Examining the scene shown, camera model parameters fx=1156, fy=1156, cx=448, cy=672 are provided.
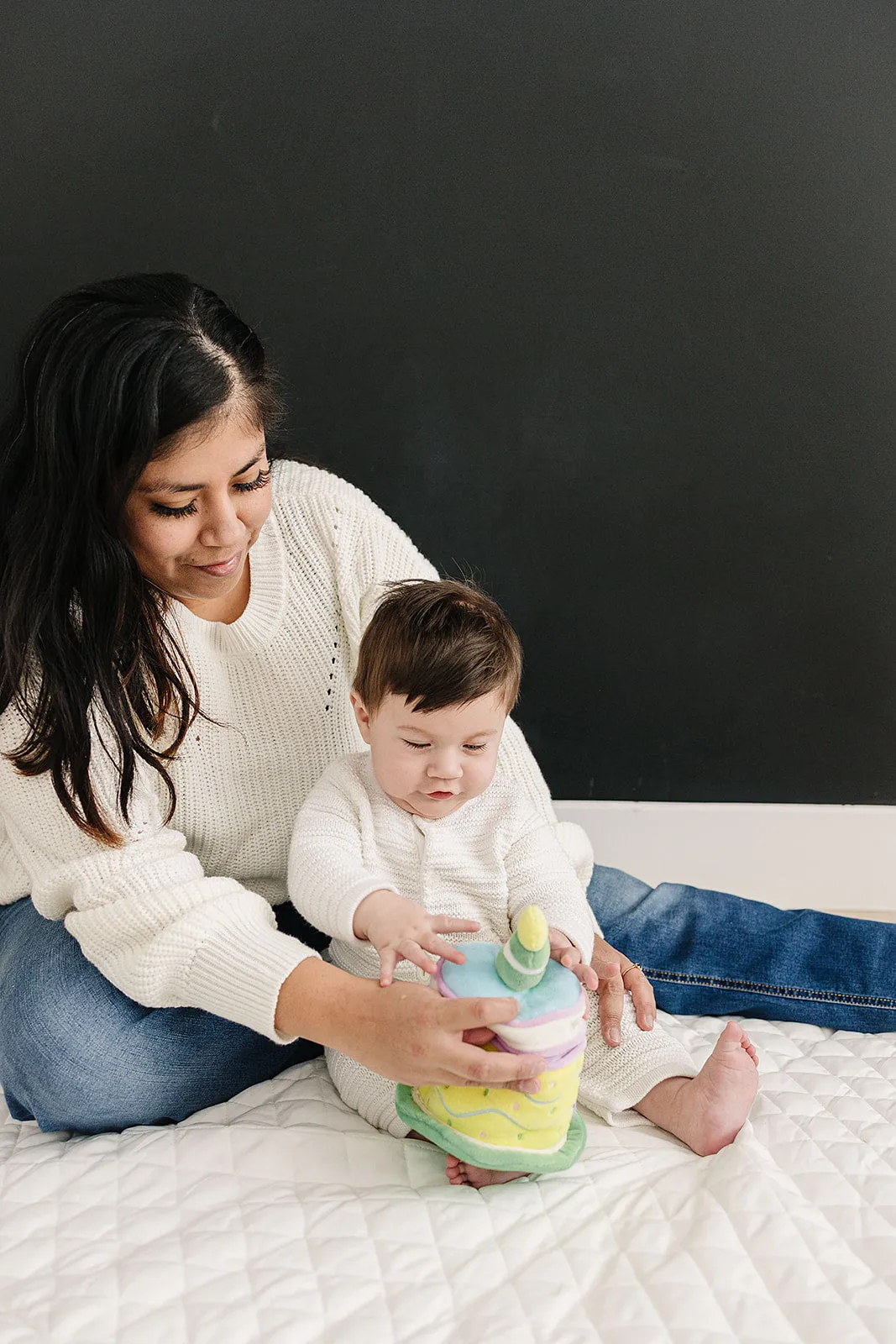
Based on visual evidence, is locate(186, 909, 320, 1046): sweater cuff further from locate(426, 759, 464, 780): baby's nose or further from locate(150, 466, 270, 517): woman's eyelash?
locate(150, 466, 270, 517): woman's eyelash

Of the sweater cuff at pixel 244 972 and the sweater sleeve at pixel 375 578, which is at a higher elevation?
the sweater sleeve at pixel 375 578

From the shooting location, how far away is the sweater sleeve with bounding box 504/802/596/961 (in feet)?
3.99

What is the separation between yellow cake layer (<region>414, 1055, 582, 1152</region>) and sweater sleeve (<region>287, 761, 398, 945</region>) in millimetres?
191

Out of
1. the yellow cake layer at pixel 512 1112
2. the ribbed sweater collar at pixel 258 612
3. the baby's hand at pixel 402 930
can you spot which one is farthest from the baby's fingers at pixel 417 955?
the ribbed sweater collar at pixel 258 612

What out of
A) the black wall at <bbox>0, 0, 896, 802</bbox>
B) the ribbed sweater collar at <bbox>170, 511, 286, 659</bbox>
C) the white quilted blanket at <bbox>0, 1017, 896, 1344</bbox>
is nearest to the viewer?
the white quilted blanket at <bbox>0, 1017, 896, 1344</bbox>

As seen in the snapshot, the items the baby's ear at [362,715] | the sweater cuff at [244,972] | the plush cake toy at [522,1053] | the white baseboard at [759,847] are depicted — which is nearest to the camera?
the plush cake toy at [522,1053]

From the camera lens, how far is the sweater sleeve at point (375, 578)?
1.44 meters

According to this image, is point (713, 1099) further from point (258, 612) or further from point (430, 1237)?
point (258, 612)

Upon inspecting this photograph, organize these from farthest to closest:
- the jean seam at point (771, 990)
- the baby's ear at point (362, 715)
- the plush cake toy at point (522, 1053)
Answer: the jean seam at point (771, 990) → the baby's ear at point (362, 715) → the plush cake toy at point (522, 1053)

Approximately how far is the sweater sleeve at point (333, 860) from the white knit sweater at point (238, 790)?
0.15ft

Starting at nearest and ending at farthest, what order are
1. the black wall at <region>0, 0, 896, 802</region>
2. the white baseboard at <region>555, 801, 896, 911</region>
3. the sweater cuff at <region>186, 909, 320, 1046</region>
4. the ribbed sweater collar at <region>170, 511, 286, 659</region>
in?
the sweater cuff at <region>186, 909, 320, 1046</region> < the ribbed sweater collar at <region>170, 511, 286, 659</region> < the black wall at <region>0, 0, 896, 802</region> < the white baseboard at <region>555, 801, 896, 911</region>

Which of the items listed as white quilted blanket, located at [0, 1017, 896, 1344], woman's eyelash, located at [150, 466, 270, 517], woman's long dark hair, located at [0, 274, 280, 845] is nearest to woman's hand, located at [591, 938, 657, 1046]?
white quilted blanket, located at [0, 1017, 896, 1344]

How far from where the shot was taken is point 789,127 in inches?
68.4

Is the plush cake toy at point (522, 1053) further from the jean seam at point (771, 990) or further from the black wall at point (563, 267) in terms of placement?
the black wall at point (563, 267)
